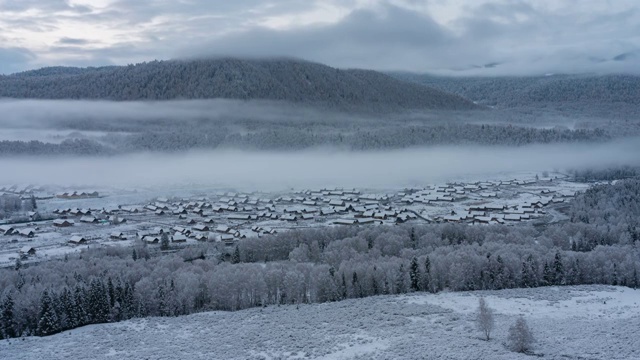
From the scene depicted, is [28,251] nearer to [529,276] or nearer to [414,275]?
[414,275]

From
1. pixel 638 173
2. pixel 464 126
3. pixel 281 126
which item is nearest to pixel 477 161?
pixel 464 126

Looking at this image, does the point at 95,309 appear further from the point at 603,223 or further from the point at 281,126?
the point at 281,126

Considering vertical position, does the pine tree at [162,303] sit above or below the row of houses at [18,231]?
below

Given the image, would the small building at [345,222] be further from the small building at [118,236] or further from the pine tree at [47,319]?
the pine tree at [47,319]

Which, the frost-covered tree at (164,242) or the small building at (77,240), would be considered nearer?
the frost-covered tree at (164,242)

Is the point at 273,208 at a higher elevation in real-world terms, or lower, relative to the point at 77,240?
higher

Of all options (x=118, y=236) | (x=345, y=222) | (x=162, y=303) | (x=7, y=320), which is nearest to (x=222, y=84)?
(x=345, y=222)

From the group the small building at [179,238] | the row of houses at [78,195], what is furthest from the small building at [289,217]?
the row of houses at [78,195]

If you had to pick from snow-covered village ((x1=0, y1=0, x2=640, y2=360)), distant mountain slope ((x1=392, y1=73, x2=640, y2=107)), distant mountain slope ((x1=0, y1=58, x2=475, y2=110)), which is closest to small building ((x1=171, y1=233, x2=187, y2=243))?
snow-covered village ((x1=0, y1=0, x2=640, y2=360))
